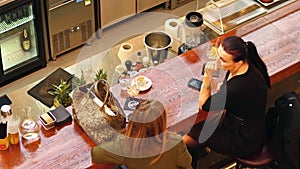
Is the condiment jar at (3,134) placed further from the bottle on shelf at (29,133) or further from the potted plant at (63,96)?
the potted plant at (63,96)

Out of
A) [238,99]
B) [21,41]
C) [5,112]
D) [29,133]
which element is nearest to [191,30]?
[238,99]

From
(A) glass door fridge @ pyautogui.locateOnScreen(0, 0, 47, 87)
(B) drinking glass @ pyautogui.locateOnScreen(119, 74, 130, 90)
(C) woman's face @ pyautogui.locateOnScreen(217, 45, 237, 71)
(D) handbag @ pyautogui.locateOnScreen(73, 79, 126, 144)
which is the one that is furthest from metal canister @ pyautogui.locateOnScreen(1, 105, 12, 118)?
(A) glass door fridge @ pyautogui.locateOnScreen(0, 0, 47, 87)

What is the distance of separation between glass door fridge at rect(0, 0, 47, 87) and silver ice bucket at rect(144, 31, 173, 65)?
171 centimetres

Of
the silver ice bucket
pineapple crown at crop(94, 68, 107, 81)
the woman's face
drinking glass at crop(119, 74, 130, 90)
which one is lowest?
pineapple crown at crop(94, 68, 107, 81)

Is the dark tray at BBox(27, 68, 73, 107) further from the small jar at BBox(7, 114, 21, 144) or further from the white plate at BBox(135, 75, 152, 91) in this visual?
the small jar at BBox(7, 114, 21, 144)

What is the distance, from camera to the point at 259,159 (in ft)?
12.8

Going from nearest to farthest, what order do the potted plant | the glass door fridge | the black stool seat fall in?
the black stool seat
the potted plant
the glass door fridge

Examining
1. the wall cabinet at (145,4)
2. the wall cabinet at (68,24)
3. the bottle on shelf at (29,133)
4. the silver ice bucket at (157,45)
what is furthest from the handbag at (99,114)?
the wall cabinet at (145,4)

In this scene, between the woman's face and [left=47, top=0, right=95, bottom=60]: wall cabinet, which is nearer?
the woman's face

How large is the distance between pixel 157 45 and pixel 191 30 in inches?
10.3

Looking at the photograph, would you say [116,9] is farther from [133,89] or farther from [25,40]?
[133,89]

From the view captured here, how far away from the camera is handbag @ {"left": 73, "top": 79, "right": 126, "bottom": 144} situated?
11.6 ft

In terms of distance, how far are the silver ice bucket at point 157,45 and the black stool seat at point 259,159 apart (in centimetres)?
96

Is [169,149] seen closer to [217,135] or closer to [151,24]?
[217,135]
